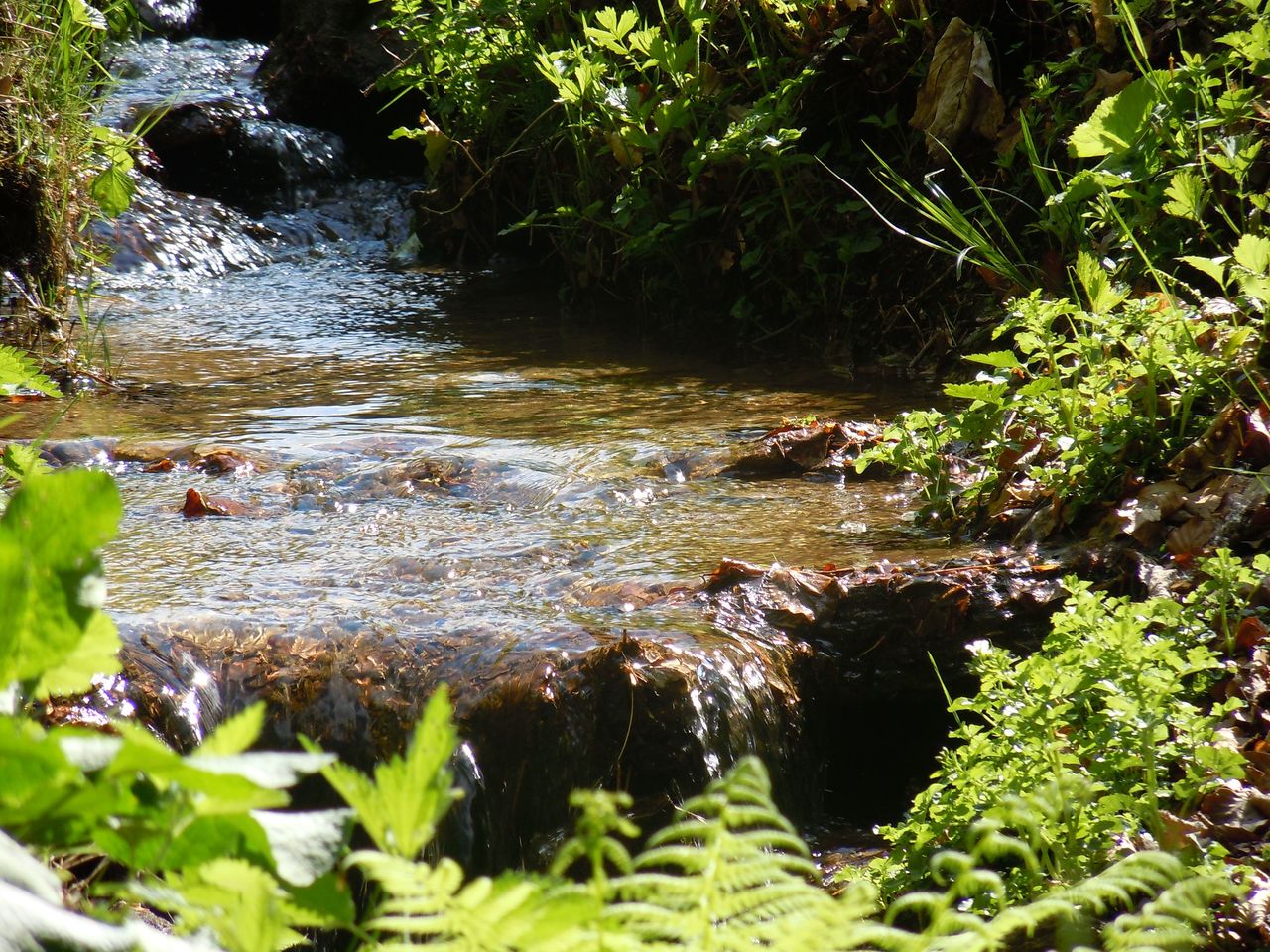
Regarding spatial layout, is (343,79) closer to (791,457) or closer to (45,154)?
(45,154)

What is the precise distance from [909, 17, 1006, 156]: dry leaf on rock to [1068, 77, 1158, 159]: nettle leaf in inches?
53.1

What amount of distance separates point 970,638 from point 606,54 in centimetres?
481

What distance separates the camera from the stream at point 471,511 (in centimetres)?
280

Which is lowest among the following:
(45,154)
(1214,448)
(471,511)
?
(471,511)

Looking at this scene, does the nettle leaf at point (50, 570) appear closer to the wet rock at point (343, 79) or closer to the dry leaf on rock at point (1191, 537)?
the dry leaf on rock at point (1191, 537)

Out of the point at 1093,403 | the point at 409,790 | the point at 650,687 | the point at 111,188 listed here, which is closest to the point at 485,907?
the point at 409,790

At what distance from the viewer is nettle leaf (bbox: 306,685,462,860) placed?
73cm

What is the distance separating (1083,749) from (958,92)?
403 cm

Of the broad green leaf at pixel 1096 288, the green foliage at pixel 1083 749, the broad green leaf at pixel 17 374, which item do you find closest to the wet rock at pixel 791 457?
the broad green leaf at pixel 1096 288

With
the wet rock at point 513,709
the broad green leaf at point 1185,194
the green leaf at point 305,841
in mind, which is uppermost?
the broad green leaf at point 1185,194

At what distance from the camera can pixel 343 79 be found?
11453mm

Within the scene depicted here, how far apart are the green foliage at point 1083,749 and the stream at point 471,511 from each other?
2.45 ft

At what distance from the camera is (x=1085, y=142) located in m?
3.87

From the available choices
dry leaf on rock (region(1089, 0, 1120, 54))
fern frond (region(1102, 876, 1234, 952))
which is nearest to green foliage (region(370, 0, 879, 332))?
dry leaf on rock (region(1089, 0, 1120, 54))
